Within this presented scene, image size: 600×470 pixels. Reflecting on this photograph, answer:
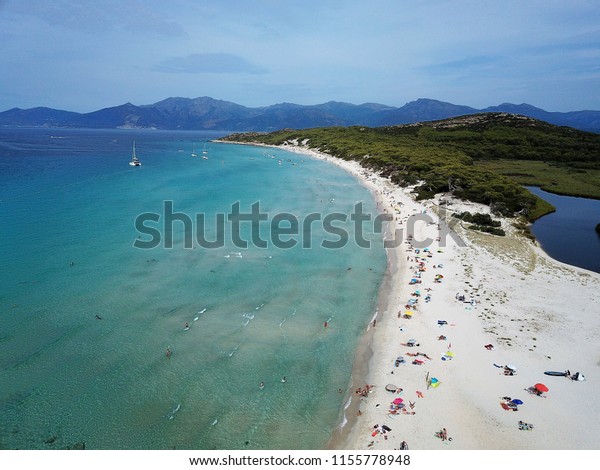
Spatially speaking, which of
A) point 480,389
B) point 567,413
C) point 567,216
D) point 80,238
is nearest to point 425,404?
point 480,389

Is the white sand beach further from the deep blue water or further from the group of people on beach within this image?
the deep blue water

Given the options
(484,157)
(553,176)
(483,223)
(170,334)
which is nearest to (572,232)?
(483,223)

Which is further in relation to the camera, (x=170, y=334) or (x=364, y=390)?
(x=170, y=334)

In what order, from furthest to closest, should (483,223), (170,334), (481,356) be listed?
(483,223) → (170,334) → (481,356)

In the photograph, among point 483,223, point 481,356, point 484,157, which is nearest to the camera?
point 481,356

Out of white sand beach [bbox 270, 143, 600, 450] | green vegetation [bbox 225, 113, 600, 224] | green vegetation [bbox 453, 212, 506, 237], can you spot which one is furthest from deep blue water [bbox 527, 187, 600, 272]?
green vegetation [bbox 453, 212, 506, 237]

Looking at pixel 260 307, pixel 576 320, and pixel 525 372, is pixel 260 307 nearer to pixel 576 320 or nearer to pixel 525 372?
pixel 525 372

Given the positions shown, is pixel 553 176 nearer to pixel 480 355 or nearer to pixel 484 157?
pixel 484 157
